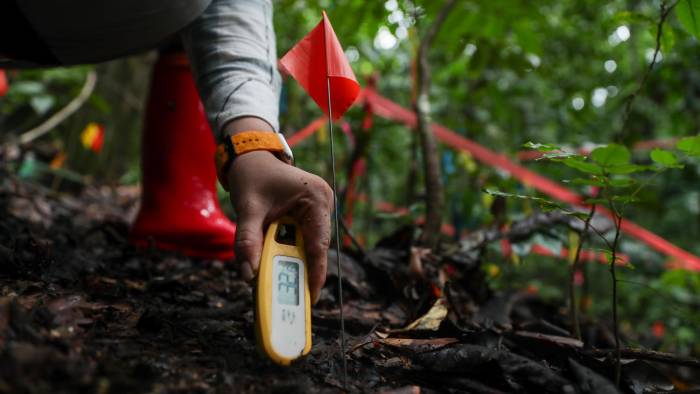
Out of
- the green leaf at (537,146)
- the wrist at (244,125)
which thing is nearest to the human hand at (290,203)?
the wrist at (244,125)

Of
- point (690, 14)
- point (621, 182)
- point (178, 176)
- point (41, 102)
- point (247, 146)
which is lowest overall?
point (621, 182)

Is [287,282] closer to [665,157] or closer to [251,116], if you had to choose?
[251,116]

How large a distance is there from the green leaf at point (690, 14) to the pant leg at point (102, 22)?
37.1 inches

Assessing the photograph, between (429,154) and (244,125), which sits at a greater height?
(429,154)

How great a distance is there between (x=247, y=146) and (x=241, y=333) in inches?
13.3

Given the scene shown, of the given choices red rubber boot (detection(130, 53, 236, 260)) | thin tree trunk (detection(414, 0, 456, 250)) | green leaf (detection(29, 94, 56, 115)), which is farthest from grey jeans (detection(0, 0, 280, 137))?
green leaf (detection(29, 94, 56, 115))

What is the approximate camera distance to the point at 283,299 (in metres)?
0.81

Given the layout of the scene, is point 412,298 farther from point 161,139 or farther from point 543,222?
point 161,139

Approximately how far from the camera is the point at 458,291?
1.45 metres

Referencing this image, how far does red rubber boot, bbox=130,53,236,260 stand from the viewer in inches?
62.9

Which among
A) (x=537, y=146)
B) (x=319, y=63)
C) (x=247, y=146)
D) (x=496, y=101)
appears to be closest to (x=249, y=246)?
(x=247, y=146)

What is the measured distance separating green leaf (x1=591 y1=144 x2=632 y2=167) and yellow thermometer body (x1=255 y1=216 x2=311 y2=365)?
1.55ft

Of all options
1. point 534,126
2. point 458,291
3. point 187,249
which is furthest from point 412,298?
point 534,126

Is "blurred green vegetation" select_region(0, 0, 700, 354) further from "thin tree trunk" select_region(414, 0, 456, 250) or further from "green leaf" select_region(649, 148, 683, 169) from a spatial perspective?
"green leaf" select_region(649, 148, 683, 169)
